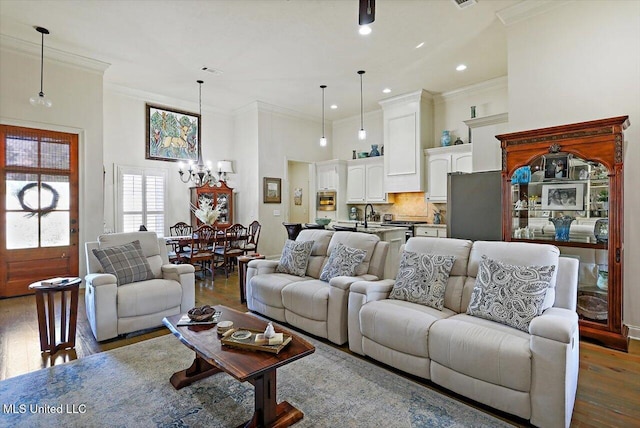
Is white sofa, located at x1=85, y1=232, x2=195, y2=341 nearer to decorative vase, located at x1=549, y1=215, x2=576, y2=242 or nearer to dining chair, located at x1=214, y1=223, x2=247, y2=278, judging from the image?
dining chair, located at x1=214, y1=223, x2=247, y2=278

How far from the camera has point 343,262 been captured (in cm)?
346

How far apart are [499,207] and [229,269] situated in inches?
187

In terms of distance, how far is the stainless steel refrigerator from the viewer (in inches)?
163

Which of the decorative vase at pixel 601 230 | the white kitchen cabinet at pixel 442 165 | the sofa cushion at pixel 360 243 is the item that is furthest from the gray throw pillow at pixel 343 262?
the white kitchen cabinet at pixel 442 165

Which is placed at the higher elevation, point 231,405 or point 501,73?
point 501,73

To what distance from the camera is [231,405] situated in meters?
2.18

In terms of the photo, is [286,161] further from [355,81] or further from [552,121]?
Result: [552,121]

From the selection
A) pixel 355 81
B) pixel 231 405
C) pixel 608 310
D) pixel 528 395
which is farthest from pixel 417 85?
pixel 231 405

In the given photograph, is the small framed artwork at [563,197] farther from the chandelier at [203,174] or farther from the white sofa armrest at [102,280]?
the chandelier at [203,174]

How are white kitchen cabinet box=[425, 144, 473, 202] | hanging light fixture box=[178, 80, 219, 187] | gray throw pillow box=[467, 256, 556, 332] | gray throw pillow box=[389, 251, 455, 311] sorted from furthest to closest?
1. hanging light fixture box=[178, 80, 219, 187]
2. white kitchen cabinet box=[425, 144, 473, 202]
3. gray throw pillow box=[389, 251, 455, 311]
4. gray throw pillow box=[467, 256, 556, 332]

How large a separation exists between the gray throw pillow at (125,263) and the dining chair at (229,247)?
227cm

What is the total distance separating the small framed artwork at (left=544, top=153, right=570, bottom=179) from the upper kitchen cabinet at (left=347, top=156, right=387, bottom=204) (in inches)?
160

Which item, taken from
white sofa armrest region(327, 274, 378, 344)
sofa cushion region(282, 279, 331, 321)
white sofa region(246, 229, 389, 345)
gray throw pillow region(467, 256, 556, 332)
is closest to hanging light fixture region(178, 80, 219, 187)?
white sofa region(246, 229, 389, 345)

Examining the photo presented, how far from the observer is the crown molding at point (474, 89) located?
6.01 meters
